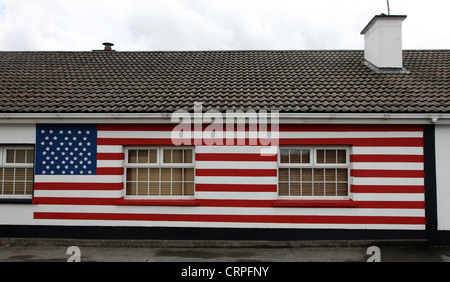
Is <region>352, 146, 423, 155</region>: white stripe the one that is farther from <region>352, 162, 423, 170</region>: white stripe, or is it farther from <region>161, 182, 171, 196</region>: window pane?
<region>161, 182, 171, 196</region>: window pane

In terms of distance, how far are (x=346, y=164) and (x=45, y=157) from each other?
7315mm

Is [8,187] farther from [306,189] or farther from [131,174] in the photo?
[306,189]

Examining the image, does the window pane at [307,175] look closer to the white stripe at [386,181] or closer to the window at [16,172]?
the white stripe at [386,181]

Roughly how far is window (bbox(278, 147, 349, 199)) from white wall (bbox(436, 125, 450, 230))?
2.08 m

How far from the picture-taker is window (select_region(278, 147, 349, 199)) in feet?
26.4

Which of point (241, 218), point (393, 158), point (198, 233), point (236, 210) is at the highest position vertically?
point (393, 158)

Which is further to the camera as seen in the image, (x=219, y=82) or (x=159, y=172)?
(x=219, y=82)

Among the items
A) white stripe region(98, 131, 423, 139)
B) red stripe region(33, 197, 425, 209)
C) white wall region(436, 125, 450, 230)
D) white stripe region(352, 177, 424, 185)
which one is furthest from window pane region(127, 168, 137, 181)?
white wall region(436, 125, 450, 230)

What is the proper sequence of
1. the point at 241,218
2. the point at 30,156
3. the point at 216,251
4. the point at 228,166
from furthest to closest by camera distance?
the point at 30,156 < the point at 228,166 < the point at 241,218 < the point at 216,251

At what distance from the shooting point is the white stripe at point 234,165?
25.8 ft

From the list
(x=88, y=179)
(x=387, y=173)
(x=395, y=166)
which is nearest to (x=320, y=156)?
(x=387, y=173)

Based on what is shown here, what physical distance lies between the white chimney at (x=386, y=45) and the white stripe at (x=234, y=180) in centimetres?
550

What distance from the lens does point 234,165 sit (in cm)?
790

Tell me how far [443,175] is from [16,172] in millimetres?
10344
